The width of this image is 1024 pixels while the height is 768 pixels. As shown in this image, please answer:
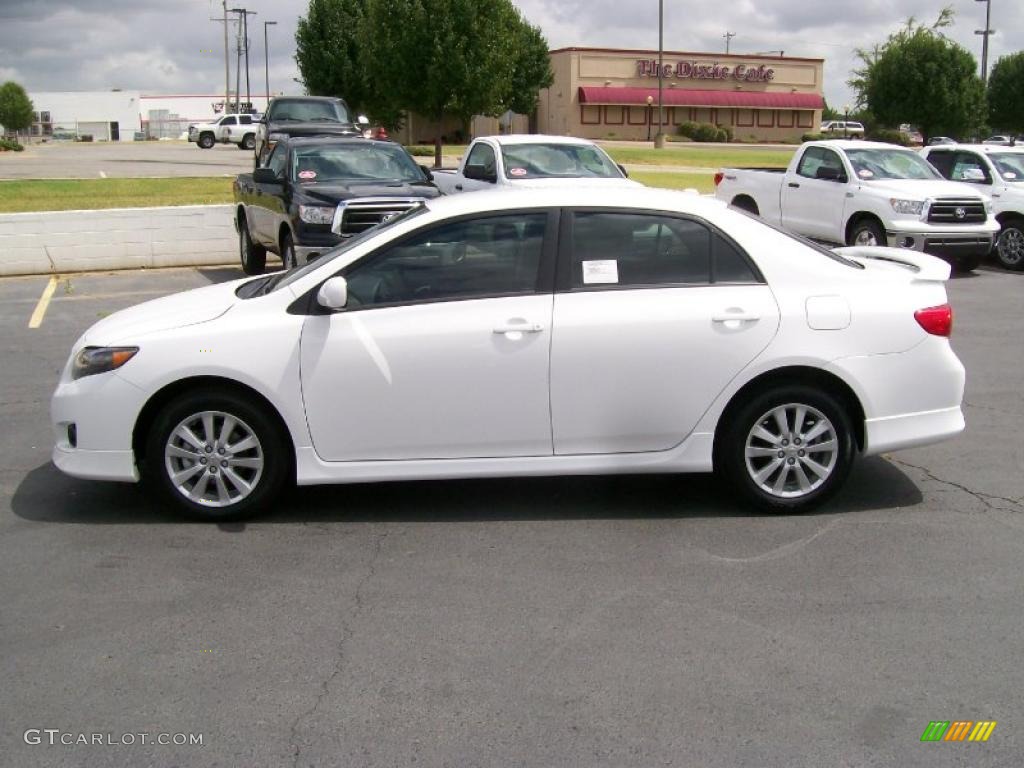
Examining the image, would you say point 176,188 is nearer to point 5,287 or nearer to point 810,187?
point 5,287

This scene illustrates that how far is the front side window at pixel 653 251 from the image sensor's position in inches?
227

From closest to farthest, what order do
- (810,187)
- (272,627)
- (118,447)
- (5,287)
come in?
1. (272,627)
2. (118,447)
3. (5,287)
4. (810,187)

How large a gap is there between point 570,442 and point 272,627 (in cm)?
183

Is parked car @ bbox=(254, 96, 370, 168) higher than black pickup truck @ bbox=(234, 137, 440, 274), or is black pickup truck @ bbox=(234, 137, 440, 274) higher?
parked car @ bbox=(254, 96, 370, 168)

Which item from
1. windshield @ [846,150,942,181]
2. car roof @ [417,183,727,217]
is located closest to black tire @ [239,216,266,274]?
windshield @ [846,150,942,181]

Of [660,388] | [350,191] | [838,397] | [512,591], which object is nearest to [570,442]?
[660,388]

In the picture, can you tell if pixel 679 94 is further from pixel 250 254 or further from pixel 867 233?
pixel 250 254

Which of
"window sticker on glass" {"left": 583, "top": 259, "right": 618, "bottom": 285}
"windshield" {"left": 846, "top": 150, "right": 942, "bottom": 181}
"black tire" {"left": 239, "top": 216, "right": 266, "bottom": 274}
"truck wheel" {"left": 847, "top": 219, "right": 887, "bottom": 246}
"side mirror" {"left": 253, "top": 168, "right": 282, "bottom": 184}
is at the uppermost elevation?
"windshield" {"left": 846, "top": 150, "right": 942, "bottom": 181}

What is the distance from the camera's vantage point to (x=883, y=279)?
19.5ft

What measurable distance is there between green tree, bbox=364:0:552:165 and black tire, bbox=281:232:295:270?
62.5ft

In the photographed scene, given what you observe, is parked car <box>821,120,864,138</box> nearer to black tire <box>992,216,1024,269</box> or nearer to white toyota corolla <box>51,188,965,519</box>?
black tire <box>992,216,1024,269</box>

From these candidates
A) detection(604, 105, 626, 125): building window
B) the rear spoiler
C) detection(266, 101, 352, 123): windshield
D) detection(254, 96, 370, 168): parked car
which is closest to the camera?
→ the rear spoiler

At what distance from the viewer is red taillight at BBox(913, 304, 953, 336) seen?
584cm

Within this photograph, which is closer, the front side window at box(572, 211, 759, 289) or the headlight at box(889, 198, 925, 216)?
the front side window at box(572, 211, 759, 289)
